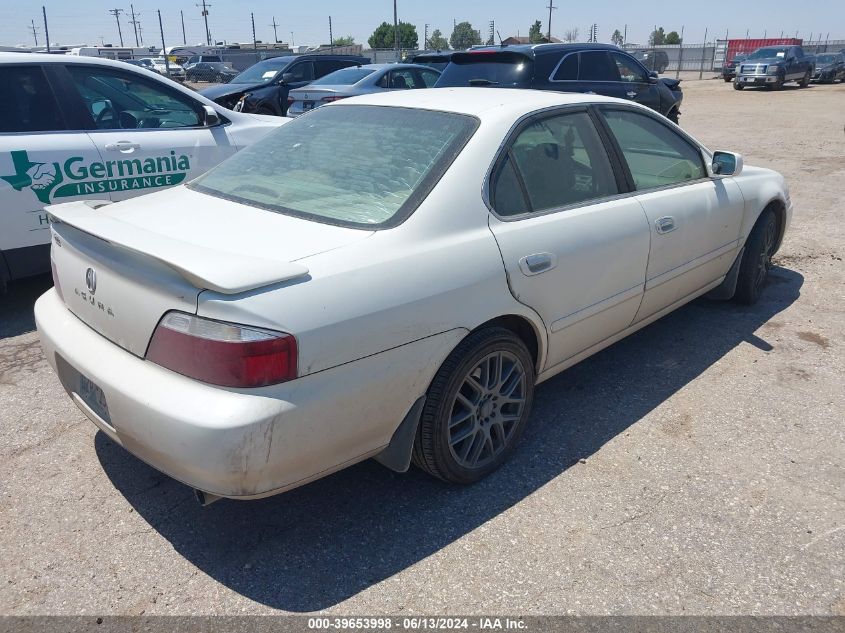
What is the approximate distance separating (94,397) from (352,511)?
1.08 metres

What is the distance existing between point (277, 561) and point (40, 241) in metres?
3.19

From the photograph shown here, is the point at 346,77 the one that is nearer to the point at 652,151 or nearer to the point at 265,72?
the point at 265,72

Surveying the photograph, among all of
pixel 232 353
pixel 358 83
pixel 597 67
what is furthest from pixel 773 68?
pixel 232 353

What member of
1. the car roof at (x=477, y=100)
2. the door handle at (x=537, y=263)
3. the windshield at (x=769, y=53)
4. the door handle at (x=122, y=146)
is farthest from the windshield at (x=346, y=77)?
the windshield at (x=769, y=53)

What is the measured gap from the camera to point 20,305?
5.02 meters

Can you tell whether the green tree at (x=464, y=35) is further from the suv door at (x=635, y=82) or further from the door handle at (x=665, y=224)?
the door handle at (x=665, y=224)

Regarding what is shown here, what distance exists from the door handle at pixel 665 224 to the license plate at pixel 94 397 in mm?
2697

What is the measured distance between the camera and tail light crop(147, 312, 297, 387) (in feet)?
7.06

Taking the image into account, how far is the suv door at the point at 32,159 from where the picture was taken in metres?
4.49

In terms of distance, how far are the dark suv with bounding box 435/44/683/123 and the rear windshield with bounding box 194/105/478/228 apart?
5774 mm

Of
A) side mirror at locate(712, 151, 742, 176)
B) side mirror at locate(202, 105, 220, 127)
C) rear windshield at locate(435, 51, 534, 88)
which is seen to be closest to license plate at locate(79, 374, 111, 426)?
side mirror at locate(202, 105, 220, 127)

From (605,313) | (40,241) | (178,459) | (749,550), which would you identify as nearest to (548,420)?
(605,313)

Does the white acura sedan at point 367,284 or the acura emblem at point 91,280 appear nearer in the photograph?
the white acura sedan at point 367,284

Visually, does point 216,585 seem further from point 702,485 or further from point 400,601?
point 702,485
